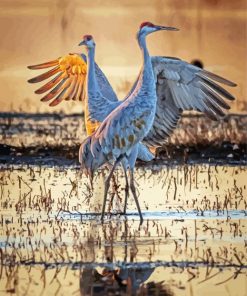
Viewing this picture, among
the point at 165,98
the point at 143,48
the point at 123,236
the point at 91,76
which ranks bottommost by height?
the point at 123,236

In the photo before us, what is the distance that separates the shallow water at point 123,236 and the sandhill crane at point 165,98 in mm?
580

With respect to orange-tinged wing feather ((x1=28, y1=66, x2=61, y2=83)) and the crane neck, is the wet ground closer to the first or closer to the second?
orange-tinged wing feather ((x1=28, y1=66, x2=61, y2=83))

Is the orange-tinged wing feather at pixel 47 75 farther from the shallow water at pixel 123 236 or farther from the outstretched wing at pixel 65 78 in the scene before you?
the shallow water at pixel 123 236

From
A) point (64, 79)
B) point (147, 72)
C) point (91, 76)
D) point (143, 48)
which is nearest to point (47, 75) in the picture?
point (64, 79)

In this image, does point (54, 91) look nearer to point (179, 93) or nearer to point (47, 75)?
point (47, 75)

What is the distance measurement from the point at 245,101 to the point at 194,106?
13636mm

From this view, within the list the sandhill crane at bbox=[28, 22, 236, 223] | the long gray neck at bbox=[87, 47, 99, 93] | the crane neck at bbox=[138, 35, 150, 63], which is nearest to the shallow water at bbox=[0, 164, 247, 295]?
the sandhill crane at bbox=[28, 22, 236, 223]

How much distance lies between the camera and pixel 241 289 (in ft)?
25.1

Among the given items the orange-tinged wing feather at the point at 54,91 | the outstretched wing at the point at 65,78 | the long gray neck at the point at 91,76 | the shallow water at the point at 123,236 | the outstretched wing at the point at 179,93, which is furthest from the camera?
the orange-tinged wing feather at the point at 54,91

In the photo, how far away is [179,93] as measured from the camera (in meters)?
11.8

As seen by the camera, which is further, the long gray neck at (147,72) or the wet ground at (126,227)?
the long gray neck at (147,72)

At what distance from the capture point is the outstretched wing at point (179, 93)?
11.6m

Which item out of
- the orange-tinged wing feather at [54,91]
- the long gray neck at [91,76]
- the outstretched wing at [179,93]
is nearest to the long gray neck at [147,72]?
the outstretched wing at [179,93]

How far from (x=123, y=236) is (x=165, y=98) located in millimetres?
2479
